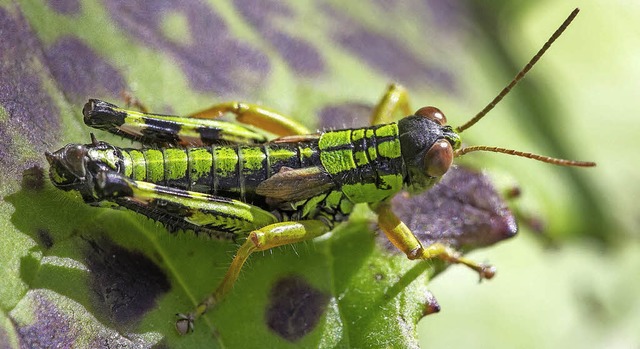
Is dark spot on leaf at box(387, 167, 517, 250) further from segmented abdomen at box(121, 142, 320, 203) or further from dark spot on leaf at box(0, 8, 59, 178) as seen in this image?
dark spot on leaf at box(0, 8, 59, 178)

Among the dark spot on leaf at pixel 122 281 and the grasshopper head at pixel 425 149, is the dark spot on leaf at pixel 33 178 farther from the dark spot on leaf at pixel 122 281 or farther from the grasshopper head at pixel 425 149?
the grasshopper head at pixel 425 149

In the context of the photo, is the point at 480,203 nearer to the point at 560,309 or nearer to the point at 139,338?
the point at 560,309

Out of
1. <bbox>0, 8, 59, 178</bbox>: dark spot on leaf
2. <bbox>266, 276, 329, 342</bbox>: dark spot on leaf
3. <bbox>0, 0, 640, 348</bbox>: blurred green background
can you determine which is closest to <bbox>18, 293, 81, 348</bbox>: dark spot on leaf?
<bbox>0, 0, 640, 348</bbox>: blurred green background

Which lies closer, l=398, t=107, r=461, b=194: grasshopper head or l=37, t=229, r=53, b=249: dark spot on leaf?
l=37, t=229, r=53, b=249: dark spot on leaf

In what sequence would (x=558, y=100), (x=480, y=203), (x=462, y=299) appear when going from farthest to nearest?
(x=558, y=100) < (x=462, y=299) < (x=480, y=203)

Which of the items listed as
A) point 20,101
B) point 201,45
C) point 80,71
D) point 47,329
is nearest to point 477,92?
point 201,45

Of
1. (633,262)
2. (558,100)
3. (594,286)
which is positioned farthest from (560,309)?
(558,100)

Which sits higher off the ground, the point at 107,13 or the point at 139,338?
the point at 107,13
